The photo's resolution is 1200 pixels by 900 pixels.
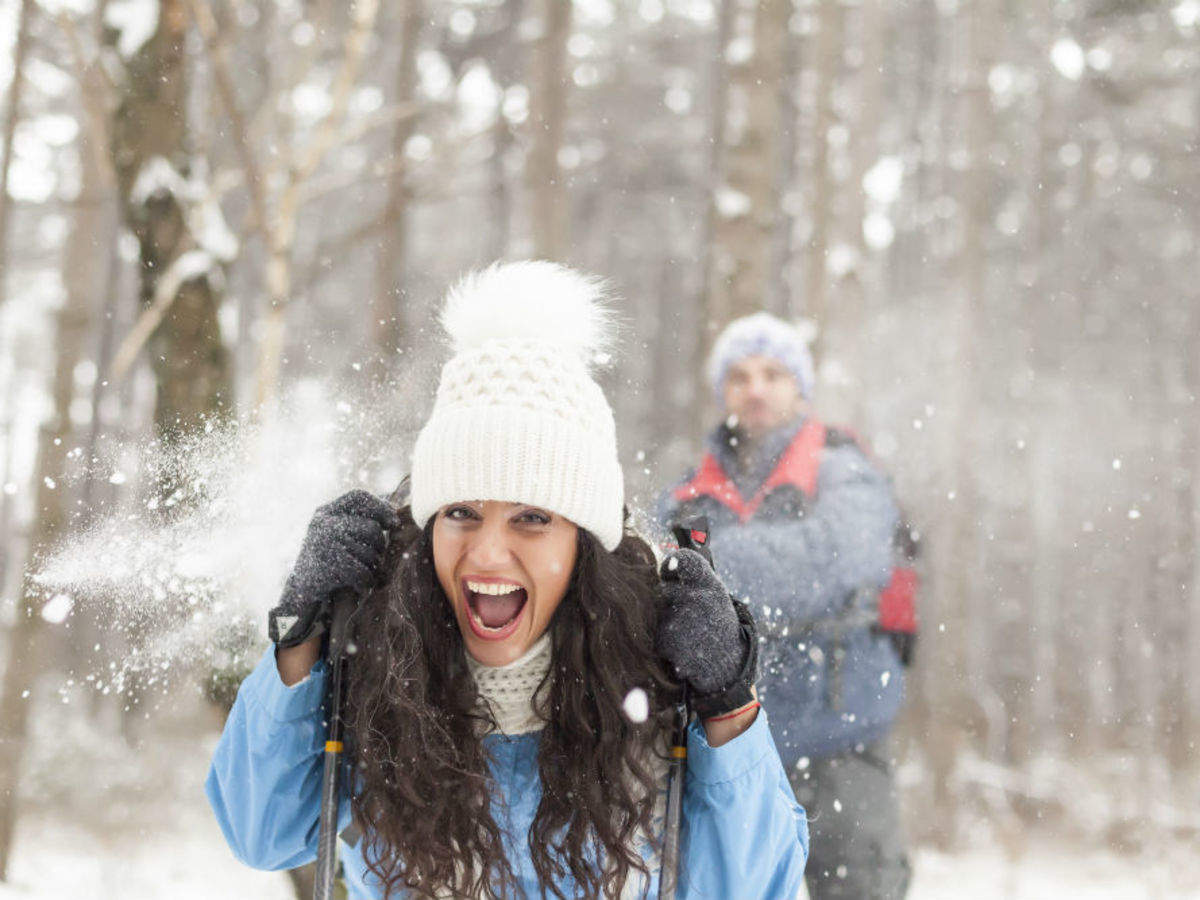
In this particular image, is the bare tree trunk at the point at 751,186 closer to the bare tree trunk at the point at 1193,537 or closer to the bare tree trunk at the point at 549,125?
the bare tree trunk at the point at 549,125

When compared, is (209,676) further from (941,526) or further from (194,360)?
(941,526)

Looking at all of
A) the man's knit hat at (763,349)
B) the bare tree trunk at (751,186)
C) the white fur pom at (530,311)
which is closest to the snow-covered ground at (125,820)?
the white fur pom at (530,311)

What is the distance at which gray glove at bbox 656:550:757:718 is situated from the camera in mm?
1990

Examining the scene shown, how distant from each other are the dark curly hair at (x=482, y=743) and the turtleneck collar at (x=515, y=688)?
0.03 metres

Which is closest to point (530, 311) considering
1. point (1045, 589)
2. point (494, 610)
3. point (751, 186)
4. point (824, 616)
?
point (494, 610)

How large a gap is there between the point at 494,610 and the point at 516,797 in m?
0.42

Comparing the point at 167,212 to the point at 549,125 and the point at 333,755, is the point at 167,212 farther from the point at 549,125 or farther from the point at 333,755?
the point at 549,125

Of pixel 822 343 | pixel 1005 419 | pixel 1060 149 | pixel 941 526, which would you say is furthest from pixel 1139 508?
pixel 822 343

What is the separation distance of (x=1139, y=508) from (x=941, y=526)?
11.0 feet

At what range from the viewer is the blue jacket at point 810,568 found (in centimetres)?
326

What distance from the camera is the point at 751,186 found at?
5977mm

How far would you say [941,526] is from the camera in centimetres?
1231

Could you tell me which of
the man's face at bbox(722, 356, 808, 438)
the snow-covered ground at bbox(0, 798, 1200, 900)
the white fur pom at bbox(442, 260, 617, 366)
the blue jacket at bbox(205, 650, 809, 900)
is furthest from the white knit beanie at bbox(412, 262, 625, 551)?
the snow-covered ground at bbox(0, 798, 1200, 900)

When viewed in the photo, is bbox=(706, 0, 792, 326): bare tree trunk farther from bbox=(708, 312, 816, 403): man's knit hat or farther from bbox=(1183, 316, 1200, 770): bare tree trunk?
bbox=(1183, 316, 1200, 770): bare tree trunk
